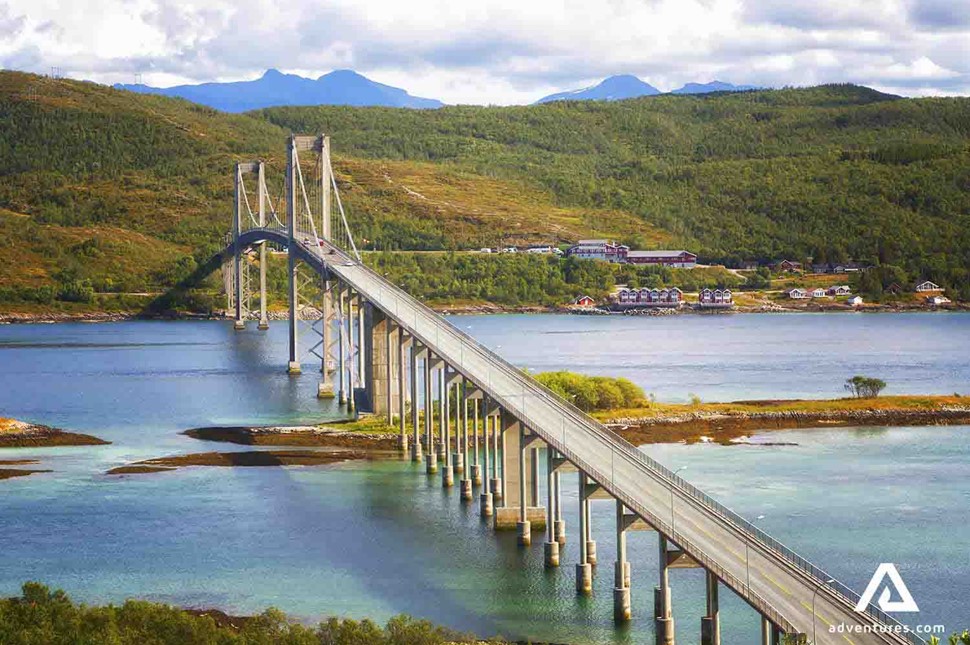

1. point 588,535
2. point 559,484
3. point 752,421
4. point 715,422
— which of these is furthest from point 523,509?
point 752,421

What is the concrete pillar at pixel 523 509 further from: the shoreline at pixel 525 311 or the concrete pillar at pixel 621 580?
the shoreline at pixel 525 311

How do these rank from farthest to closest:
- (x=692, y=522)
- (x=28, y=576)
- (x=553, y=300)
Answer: (x=553, y=300) < (x=28, y=576) < (x=692, y=522)

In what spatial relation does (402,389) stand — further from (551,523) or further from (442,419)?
(551,523)

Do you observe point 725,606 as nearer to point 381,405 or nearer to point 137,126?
point 381,405

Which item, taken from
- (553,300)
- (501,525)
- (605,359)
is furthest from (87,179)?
(501,525)

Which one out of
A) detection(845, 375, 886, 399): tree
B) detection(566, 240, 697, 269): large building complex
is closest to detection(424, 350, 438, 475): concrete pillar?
detection(845, 375, 886, 399): tree

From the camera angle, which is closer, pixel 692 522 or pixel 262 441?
pixel 692 522
